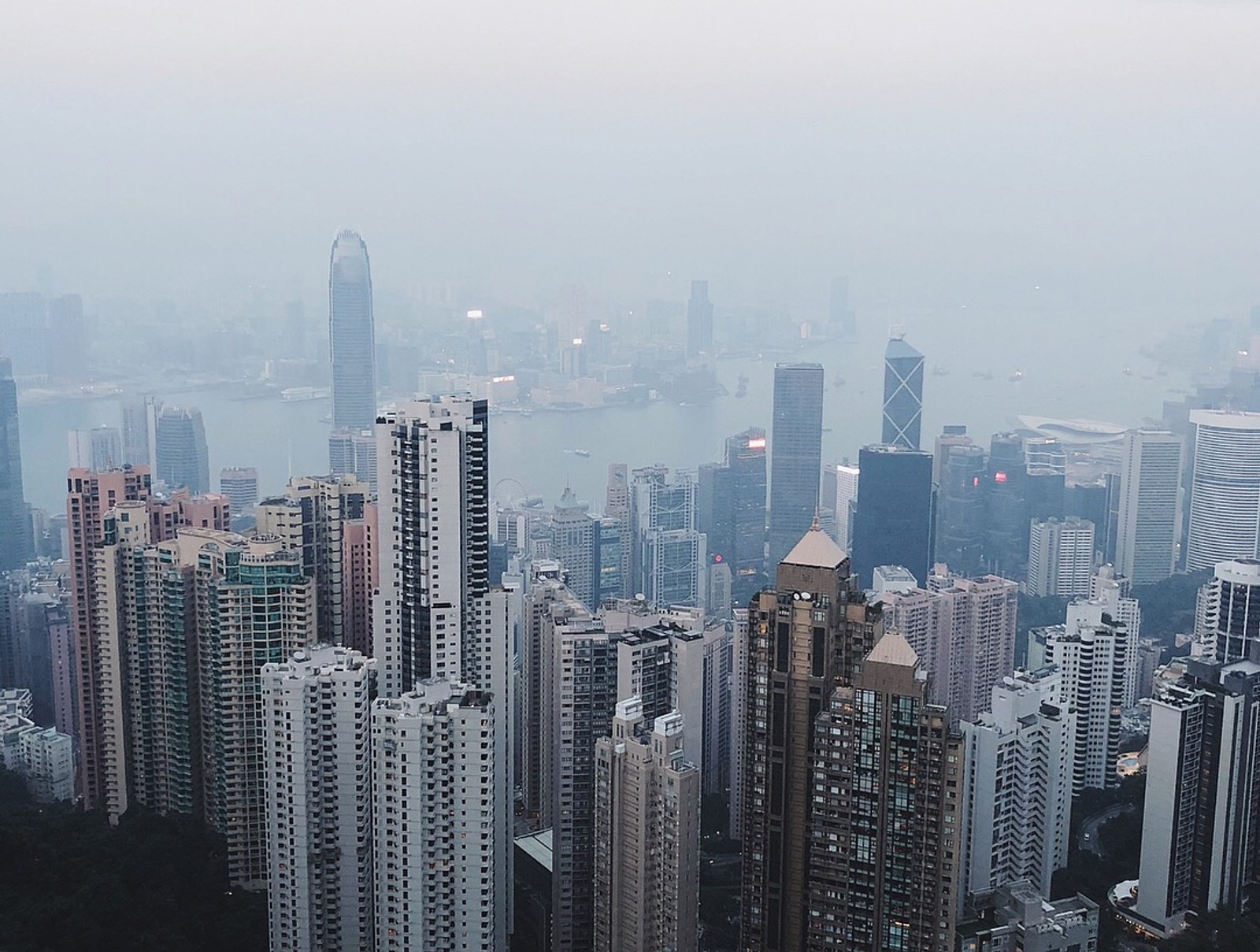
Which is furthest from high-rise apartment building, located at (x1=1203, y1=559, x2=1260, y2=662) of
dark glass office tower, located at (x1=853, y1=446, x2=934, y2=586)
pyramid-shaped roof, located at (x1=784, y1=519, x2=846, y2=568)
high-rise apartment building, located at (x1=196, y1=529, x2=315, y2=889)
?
high-rise apartment building, located at (x1=196, y1=529, x2=315, y2=889)

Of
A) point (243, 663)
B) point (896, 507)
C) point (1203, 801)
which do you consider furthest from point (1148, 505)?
point (243, 663)

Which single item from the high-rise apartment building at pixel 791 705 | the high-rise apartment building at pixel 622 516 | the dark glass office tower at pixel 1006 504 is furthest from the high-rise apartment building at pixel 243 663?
the dark glass office tower at pixel 1006 504

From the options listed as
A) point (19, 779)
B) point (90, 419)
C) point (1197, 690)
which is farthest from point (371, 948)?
point (90, 419)

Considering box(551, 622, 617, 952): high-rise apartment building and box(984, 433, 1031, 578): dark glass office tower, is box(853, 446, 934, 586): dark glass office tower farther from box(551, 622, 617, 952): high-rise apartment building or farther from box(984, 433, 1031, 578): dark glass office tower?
box(551, 622, 617, 952): high-rise apartment building

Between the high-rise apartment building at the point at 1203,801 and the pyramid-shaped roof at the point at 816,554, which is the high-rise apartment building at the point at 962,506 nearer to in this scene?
the high-rise apartment building at the point at 1203,801

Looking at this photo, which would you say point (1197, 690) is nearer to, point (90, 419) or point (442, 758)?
point (442, 758)
